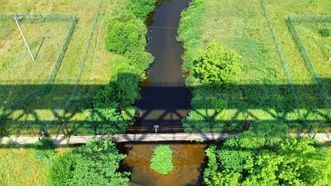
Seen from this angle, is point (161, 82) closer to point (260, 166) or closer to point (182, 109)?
point (182, 109)

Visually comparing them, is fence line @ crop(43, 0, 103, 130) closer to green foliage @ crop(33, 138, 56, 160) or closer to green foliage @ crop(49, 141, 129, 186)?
green foliage @ crop(33, 138, 56, 160)

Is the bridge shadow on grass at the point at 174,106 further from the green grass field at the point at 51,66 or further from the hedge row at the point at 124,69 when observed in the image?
the hedge row at the point at 124,69

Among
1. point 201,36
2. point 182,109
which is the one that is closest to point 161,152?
point 182,109

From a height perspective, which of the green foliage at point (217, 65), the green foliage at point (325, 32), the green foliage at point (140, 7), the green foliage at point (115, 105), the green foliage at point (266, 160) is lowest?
the green foliage at point (266, 160)

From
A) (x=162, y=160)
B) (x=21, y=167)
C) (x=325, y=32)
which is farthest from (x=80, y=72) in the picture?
(x=325, y=32)

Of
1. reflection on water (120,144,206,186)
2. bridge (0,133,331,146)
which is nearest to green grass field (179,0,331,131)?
bridge (0,133,331,146)

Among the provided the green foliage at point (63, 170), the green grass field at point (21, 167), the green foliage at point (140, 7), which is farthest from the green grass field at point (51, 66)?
the green foliage at point (63, 170)
